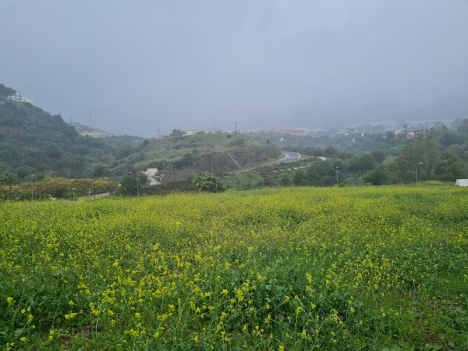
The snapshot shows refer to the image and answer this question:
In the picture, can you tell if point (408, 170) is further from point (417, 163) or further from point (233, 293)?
point (233, 293)

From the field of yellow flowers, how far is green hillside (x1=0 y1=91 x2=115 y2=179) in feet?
96.1

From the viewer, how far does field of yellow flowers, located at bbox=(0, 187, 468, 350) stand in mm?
3174

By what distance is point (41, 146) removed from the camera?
43594 mm

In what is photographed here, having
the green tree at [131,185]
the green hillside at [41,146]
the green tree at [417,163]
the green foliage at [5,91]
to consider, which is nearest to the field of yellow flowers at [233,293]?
the green tree at [131,185]

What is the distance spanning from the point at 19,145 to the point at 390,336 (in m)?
48.8

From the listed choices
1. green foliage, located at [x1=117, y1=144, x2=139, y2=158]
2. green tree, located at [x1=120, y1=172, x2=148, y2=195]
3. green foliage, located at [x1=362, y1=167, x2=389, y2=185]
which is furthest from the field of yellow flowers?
green foliage, located at [x1=117, y1=144, x2=139, y2=158]

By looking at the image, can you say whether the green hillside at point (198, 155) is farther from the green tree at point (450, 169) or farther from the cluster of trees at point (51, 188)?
the green tree at point (450, 169)

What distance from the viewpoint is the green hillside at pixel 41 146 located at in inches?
1383

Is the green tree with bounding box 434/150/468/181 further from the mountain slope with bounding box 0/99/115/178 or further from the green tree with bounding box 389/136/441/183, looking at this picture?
the mountain slope with bounding box 0/99/115/178

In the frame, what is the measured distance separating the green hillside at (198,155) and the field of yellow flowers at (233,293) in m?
30.5

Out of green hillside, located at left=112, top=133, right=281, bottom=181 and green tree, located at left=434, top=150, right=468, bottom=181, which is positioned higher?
green hillside, located at left=112, top=133, right=281, bottom=181

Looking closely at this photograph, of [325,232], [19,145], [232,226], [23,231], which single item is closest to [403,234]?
[325,232]

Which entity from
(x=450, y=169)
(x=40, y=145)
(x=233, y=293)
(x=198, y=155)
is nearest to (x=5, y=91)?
(x=40, y=145)

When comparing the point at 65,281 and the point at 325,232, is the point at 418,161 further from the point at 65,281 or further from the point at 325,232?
the point at 65,281
